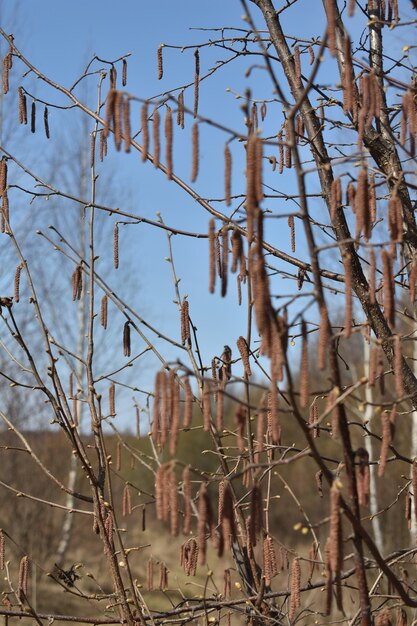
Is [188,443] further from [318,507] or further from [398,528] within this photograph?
[398,528]

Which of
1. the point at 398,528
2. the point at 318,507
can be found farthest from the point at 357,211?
the point at 318,507

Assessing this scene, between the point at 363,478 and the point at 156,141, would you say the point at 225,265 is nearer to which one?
the point at 156,141

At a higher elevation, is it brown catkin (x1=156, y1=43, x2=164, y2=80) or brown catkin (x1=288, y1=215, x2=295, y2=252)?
brown catkin (x1=156, y1=43, x2=164, y2=80)

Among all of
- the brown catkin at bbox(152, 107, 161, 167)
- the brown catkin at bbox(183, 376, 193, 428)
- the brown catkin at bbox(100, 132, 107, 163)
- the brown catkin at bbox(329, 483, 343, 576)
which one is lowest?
the brown catkin at bbox(329, 483, 343, 576)

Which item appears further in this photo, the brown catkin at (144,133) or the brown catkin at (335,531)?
the brown catkin at (144,133)

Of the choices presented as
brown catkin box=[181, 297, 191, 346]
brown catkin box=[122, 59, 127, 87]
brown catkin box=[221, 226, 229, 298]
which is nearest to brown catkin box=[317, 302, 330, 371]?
brown catkin box=[221, 226, 229, 298]

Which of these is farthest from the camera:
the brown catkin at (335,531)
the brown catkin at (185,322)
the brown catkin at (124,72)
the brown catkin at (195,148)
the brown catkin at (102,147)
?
the brown catkin at (124,72)

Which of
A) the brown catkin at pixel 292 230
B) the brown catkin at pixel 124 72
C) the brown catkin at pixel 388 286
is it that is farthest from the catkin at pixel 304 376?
the brown catkin at pixel 124 72

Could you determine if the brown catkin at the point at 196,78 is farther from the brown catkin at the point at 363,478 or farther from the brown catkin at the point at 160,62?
the brown catkin at the point at 363,478

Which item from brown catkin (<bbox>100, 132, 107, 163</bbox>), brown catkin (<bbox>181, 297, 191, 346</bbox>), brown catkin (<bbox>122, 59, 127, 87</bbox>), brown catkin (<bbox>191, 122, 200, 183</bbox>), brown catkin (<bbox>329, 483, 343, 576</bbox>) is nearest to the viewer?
brown catkin (<bbox>329, 483, 343, 576</bbox>)

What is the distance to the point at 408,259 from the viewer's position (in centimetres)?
230

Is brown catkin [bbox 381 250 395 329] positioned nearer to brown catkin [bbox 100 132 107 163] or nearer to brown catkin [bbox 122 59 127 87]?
brown catkin [bbox 100 132 107 163]

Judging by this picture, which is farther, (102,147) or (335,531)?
(102,147)

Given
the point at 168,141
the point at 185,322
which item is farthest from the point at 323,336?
the point at 185,322
